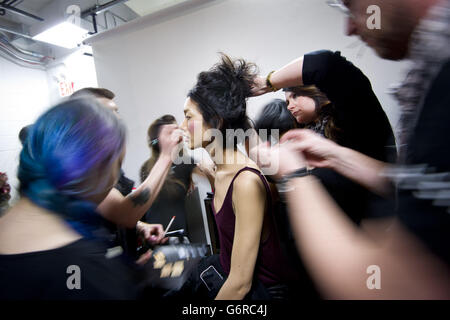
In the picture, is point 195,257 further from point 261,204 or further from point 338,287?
point 338,287

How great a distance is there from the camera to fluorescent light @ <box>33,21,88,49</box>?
2.12 meters

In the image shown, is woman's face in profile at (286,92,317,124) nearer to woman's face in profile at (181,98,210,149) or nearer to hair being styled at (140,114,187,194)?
woman's face in profile at (181,98,210,149)

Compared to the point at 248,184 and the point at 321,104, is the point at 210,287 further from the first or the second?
the point at 321,104

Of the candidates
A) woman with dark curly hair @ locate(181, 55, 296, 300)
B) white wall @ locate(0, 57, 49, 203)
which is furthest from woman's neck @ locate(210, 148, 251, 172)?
white wall @ locate(0, 57, 49, 203)

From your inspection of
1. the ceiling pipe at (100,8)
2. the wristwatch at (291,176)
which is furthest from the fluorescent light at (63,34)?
the wristwatch at (291,176)

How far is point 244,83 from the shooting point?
0.96 metres

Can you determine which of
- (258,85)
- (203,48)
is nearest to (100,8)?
(203,48)

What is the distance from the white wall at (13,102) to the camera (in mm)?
2387

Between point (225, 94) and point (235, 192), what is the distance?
465 millimetres

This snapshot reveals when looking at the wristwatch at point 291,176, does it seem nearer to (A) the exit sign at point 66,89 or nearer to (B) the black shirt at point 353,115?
(B) the black shirt at point 353,115

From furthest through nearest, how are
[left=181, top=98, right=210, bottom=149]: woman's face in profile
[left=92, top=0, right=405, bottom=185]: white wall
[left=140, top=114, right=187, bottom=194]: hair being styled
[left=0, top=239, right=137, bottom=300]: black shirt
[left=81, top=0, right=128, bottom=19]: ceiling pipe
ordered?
[left=81, top=0, right=128, bottom=19]: ceiling pipe < [left=140, top=114, right=187, bottom=194]: hair being styled < [left=92, top=0, right=405, bottom=185]: white wall < [left=181, top=98, right=210, bottom=149]: woman's face in profile < [left=0, top=239, right=137, bottom=300]: black shirt

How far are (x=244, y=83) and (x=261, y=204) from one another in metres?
0.58

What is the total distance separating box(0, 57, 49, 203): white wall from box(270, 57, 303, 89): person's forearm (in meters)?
2.87

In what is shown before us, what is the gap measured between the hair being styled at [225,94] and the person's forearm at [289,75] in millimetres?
122
